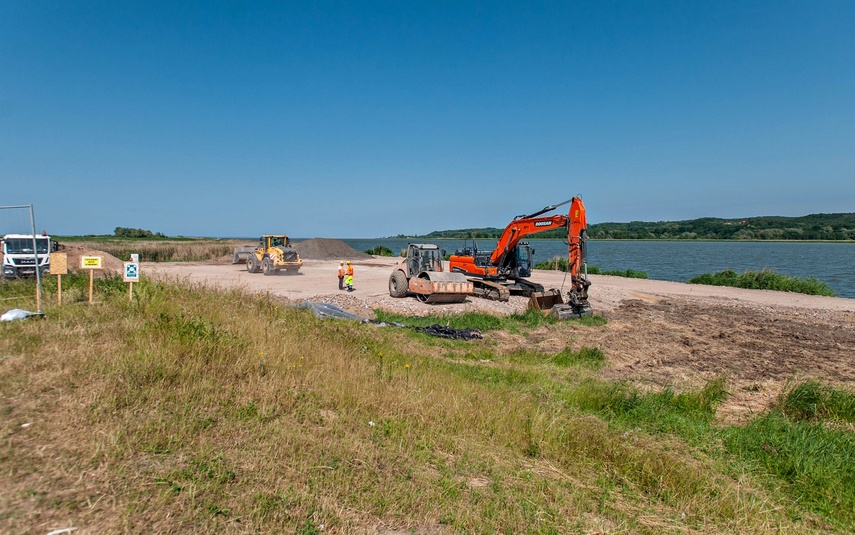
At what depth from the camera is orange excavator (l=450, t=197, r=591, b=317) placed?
1509cm

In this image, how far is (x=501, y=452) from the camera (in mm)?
4609

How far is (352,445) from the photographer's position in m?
4.25

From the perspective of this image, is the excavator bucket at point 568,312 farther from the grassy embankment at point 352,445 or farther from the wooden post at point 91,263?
the wooden post at point 91,263

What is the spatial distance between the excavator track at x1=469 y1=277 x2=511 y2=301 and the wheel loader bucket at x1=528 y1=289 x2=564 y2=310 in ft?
7.61

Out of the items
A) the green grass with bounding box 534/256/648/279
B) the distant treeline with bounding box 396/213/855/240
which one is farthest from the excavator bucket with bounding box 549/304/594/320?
the distant treeline with bounding box 396/213/855/240

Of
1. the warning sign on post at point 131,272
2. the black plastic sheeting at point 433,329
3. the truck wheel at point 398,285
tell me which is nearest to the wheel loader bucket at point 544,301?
the black plastic sheeting at point 433,329

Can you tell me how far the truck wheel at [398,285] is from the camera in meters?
19.4

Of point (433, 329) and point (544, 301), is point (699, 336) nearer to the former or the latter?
point (544, 301)

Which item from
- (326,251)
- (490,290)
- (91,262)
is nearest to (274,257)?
(490,290)

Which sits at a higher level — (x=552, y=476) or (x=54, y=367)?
(x=54, y=367)

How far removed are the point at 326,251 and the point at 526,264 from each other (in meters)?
33.0

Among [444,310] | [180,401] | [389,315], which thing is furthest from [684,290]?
[180,401]

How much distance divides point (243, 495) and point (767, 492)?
4.87m

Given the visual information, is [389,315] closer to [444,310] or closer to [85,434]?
[444,310]
